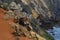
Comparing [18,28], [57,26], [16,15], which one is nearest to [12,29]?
[18,28]

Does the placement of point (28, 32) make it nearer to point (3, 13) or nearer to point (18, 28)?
point (18, 28)

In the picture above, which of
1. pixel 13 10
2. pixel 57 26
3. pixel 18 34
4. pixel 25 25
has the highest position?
pixel 57 26

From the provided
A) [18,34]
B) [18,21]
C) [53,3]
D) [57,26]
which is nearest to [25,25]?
[18,21]

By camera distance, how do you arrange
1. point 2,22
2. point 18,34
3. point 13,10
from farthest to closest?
point 13,10 < point 2,22 < point 18,34

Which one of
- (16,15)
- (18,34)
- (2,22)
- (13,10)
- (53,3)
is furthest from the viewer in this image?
(53,3)

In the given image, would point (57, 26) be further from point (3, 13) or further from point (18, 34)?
point (18, 34)

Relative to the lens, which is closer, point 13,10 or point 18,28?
point 18,28

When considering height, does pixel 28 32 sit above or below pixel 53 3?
below

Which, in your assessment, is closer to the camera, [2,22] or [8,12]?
[2,22]

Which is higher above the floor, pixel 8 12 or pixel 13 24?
pixel 8 12
